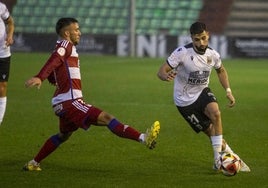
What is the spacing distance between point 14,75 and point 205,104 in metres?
15.6

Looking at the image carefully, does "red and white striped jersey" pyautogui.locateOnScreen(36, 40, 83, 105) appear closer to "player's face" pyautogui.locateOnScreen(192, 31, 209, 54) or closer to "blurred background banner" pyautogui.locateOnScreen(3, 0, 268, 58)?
"player's face" pyautogui.locateOnScreen(192, 31, 209, 54)

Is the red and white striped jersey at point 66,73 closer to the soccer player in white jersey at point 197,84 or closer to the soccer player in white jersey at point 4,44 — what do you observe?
the soccer player in white jersey at point 197,84

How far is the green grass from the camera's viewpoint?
26.9 ft

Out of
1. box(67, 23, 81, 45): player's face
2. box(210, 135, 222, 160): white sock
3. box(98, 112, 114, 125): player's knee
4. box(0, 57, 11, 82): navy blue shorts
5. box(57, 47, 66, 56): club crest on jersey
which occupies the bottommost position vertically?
box(210, 135, 222, 160): white sock

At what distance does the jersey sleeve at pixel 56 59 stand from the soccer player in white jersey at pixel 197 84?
1.10 meters

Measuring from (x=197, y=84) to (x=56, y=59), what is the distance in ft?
5.58

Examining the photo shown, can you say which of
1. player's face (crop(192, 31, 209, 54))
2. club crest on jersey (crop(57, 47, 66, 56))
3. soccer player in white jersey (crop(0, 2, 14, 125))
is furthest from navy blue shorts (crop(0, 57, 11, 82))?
player's face (crop(192, 31, 209, 54))

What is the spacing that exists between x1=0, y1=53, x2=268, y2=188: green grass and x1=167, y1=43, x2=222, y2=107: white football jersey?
2.77 ft

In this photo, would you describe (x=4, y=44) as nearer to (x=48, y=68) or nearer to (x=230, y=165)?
(x=48, y=68)

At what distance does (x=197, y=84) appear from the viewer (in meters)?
8.94

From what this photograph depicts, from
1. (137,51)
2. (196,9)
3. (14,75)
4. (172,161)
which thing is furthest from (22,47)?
(172,161)

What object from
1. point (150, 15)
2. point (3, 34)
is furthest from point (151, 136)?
point (150, 15)

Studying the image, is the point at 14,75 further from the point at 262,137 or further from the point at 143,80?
the point at 262,137

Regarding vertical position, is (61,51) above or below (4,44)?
above
